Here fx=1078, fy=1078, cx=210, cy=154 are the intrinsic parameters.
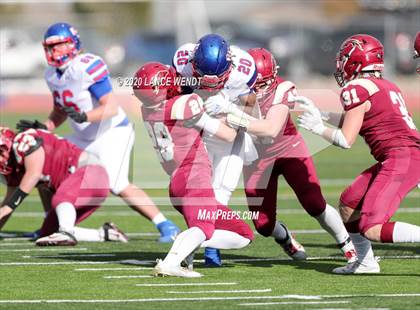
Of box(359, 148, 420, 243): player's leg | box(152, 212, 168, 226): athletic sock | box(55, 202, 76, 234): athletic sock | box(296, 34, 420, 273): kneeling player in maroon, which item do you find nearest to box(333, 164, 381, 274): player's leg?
box(296, 34, 420, 273): kneeling player in maroon

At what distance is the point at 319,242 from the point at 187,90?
2138mm

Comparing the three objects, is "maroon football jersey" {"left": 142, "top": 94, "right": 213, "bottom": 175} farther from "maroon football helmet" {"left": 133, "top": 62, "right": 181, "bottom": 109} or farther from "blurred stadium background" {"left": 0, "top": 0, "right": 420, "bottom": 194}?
"blurred stadium background" {"left": 0, "top": 0, "right": 420, "bottom": 194}

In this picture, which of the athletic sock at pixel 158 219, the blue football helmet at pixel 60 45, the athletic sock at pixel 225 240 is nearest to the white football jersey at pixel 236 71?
the athletic sock at pixel 225 240

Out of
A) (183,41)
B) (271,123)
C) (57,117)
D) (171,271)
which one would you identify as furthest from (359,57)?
(183,41)

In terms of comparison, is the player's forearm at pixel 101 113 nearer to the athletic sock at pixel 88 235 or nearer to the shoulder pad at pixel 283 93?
the athletic sock at pixel 88 235

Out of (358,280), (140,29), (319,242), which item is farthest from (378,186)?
(140,29)

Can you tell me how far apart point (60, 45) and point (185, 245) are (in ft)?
10.5

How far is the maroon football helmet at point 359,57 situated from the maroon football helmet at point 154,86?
3.44 ft

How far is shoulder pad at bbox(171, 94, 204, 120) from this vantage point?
21.2 feet

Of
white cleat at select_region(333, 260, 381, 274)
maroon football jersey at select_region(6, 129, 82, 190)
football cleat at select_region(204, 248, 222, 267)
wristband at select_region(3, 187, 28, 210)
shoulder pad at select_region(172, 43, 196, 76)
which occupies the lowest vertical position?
white cleat at select_region(333, 260, 381, 274)

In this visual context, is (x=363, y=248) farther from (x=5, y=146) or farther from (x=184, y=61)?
(x=5, y=146)

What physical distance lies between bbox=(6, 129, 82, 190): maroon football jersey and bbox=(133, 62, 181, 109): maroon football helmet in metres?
1.84

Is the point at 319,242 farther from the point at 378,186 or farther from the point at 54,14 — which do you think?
the point at 54,14

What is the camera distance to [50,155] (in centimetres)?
859
